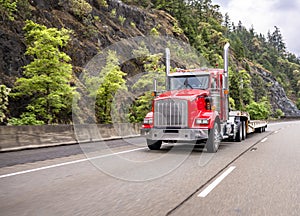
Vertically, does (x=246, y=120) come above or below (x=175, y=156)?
above

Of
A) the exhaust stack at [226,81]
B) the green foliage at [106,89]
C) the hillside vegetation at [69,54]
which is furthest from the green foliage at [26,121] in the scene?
the exhaust stack at [226,81]

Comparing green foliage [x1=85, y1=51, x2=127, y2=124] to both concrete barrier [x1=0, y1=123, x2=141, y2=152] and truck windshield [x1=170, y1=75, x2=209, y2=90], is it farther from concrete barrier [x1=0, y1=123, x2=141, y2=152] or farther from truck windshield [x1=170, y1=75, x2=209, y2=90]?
truck windshield [x1=170, y1=75, x2=209, y2=90]

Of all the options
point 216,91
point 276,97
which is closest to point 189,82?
point 216,91

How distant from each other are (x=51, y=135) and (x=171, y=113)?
5.45 meters

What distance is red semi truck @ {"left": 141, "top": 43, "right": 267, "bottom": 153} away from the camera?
36.4 ft

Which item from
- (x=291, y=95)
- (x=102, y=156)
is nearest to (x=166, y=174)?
(x=102, y=156)

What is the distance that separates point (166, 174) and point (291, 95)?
518 feet

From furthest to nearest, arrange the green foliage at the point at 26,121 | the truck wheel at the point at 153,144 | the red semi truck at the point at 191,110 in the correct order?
the green foliage at the point at 26,121 < the truck wheel at the point at 153,144 < the red semi truck at the point at 191,110

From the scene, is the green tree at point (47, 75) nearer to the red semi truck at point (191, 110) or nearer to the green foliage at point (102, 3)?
the red semi truck at point (191, 110)

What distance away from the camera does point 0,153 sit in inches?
443

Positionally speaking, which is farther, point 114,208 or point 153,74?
point 153,74

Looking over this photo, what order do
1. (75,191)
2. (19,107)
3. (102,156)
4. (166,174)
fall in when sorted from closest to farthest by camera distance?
(75,191) < (166,174) < (102,156) < (19,107)

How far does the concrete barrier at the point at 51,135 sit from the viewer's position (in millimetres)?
11766

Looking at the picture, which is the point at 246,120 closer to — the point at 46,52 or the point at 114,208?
the point at 46,52
